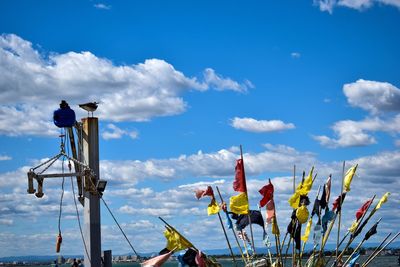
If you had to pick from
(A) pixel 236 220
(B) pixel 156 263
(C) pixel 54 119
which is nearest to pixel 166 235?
(B) pixel 156 263

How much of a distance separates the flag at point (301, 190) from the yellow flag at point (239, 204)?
2.36 ft

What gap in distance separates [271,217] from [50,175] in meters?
4.81

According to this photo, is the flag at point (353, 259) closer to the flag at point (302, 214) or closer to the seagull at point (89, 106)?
the flag at point (302, 214)

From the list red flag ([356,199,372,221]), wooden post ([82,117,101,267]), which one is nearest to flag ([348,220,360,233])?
red flag ([356,199,372,221])

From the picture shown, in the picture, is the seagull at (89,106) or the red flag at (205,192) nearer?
the red flag at (205,192)

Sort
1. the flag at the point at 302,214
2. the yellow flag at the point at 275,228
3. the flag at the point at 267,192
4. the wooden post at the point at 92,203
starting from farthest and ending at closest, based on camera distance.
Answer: the wooden post at the point at 92,203 < the flag at the point at 267,192 < the yellow flag at the point at 275,228 < the flag at the point at 302,214

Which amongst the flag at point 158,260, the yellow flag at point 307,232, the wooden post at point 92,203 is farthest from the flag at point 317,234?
the wooden post at point 92,203

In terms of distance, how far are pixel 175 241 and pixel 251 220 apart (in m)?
1.24

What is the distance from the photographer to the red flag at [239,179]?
11.1 metres

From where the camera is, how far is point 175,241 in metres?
10.9

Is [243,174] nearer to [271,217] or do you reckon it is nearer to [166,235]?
[271,217]

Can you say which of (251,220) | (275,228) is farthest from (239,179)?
(275,228)

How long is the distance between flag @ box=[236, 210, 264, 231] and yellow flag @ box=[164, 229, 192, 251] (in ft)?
3.12

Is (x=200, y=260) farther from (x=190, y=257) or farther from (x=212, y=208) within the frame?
(x=212, y=208)
